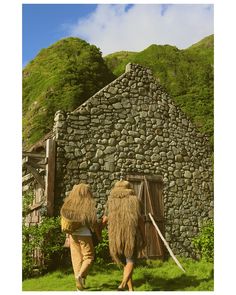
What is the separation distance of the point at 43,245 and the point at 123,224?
2.19 metres

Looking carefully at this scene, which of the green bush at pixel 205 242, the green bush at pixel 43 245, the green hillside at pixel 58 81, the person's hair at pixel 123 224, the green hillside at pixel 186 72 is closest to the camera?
the person's hair at pixel 123 224

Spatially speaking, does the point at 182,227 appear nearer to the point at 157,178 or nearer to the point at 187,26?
the point at 157,178

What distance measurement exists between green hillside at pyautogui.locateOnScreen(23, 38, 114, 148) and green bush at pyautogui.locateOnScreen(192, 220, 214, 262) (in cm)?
489

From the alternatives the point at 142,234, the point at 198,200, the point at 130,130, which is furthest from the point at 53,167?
the point at 198,200

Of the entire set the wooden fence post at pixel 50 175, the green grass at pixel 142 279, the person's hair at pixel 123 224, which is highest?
the wooden fence post at pixel 50 175

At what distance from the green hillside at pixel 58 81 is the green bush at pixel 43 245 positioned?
13.5 feet

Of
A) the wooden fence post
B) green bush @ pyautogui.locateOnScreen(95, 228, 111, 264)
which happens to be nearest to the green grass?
green bush @ pyautogui.locateOnScreen(95, 228, 111, 264)

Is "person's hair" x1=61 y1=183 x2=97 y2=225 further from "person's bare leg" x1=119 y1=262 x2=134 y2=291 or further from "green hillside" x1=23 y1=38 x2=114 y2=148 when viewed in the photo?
"green hillside" x1=23 y1=38 x2=114 y2=148

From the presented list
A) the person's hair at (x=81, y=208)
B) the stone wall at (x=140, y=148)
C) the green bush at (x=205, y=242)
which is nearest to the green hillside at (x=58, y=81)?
the stone wall at (x=140, y=148)

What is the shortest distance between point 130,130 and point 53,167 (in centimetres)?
192

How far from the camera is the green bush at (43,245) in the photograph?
959 centimetres

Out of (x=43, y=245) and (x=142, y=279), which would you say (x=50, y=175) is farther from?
(x=142, y=279)

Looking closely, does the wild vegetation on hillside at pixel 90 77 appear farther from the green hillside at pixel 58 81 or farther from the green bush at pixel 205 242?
the green bush at pixel 205 242

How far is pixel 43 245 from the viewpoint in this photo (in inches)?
384
